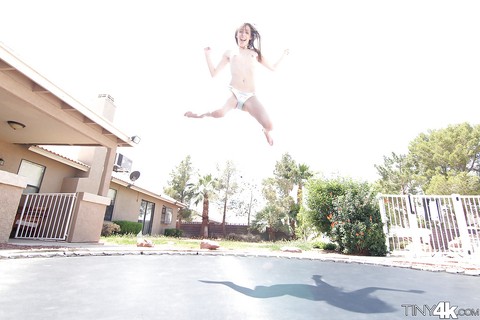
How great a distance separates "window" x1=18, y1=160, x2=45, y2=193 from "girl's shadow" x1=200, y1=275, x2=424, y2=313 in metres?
7.88

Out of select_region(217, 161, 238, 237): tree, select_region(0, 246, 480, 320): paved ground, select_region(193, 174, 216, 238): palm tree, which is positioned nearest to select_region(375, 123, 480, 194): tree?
select_region(217, 161, 238, 237): tree

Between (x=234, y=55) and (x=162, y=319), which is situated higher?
(x=234, y=55)

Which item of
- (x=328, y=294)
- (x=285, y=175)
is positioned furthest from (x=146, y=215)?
(x=328, y=294)

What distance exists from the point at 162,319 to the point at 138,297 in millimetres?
554

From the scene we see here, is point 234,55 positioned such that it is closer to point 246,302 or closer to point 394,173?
point 246,302

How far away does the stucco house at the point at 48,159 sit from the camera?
4.75 meters

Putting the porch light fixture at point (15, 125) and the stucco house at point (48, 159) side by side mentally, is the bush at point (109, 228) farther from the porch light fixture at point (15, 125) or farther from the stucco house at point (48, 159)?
the porch light fixture at point (15, 125)

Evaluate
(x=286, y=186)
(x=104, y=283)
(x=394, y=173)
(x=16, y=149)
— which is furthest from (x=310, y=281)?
(x=394, y=173)

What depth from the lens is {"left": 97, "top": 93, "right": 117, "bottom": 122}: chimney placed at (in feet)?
32.7

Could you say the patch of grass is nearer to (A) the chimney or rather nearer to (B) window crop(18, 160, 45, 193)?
(B) window crop(18, 160, 45, 193)

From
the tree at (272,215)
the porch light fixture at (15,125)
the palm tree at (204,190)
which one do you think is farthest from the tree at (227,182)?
the porch light fixture at (15,125)

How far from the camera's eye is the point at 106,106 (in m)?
10.1

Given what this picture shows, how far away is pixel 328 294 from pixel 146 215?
13905mm

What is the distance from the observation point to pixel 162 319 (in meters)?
1.59
